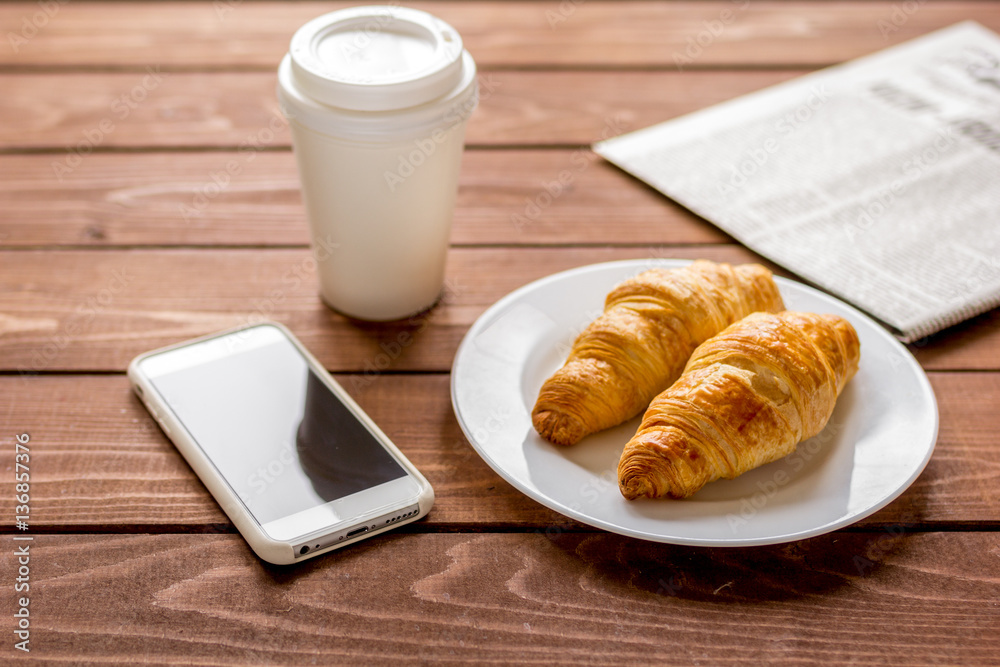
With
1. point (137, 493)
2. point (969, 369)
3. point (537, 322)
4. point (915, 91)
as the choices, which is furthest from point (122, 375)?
point (915, 91)

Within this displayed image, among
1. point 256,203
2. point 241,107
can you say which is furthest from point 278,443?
point 241,107

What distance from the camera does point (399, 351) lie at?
0.83 metres

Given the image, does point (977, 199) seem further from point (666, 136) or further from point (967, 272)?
point (666, 136)

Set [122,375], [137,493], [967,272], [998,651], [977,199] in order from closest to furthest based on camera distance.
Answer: [998,651], [137,493], [122,375], [967,272], [977,199]

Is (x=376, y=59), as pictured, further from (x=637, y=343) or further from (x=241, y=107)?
(x=241, y=107)

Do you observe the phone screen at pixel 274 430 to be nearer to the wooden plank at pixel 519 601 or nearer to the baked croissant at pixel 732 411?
the wooden plank at pixel 519 601

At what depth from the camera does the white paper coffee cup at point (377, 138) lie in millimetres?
732

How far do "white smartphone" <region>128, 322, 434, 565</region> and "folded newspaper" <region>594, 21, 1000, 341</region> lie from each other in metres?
0.48

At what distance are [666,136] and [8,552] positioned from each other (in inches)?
32.7

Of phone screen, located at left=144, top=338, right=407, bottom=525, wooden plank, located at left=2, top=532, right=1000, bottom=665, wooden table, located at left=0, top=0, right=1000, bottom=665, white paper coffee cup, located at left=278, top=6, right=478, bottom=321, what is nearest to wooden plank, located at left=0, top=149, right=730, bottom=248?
wooden table, located at left=0, top=0, right=1000, bottom=665

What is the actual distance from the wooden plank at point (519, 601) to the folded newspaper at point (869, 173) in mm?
309

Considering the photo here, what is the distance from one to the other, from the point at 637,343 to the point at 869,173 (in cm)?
52

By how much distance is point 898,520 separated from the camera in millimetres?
671

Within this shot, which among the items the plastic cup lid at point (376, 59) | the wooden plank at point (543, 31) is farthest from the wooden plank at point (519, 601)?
the wooden plank at point (543, 31)
